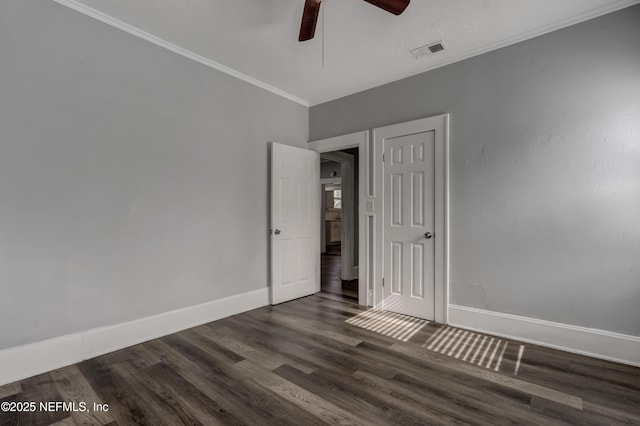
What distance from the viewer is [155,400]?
193cm

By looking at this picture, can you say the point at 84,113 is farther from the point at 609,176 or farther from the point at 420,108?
the point at 609,176

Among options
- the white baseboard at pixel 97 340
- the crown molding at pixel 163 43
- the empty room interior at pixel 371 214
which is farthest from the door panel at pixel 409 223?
the white baseboard at pixel 97 340

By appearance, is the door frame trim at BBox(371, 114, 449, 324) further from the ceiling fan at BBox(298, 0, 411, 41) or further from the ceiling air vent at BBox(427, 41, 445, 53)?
the ceiling fan at BBox(298, 0, 411, 41)

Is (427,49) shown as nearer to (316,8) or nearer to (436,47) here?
Answer: (436,47)

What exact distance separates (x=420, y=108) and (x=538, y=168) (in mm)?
A: 1349

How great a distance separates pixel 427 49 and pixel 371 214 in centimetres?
189

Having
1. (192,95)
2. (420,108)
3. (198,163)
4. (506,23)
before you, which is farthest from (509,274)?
(192,95)

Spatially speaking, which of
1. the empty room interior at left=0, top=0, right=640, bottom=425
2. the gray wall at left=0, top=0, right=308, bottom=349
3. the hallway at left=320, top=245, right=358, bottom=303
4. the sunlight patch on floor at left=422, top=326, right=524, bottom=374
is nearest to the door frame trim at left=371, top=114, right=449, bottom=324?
the empty room interior at left=0, top=0, right=640, bottom=425

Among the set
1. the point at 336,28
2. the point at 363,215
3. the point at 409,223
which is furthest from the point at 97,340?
the point at 336,28

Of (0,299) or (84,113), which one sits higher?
(84,113)

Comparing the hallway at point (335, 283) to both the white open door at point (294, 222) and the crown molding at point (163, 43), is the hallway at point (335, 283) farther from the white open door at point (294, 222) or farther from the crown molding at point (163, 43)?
the crown molding at point (163, 43)

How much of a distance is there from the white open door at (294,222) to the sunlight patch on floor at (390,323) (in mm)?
1061

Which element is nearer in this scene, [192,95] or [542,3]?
[542,3]

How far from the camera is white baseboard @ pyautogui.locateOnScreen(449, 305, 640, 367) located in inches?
94.0
